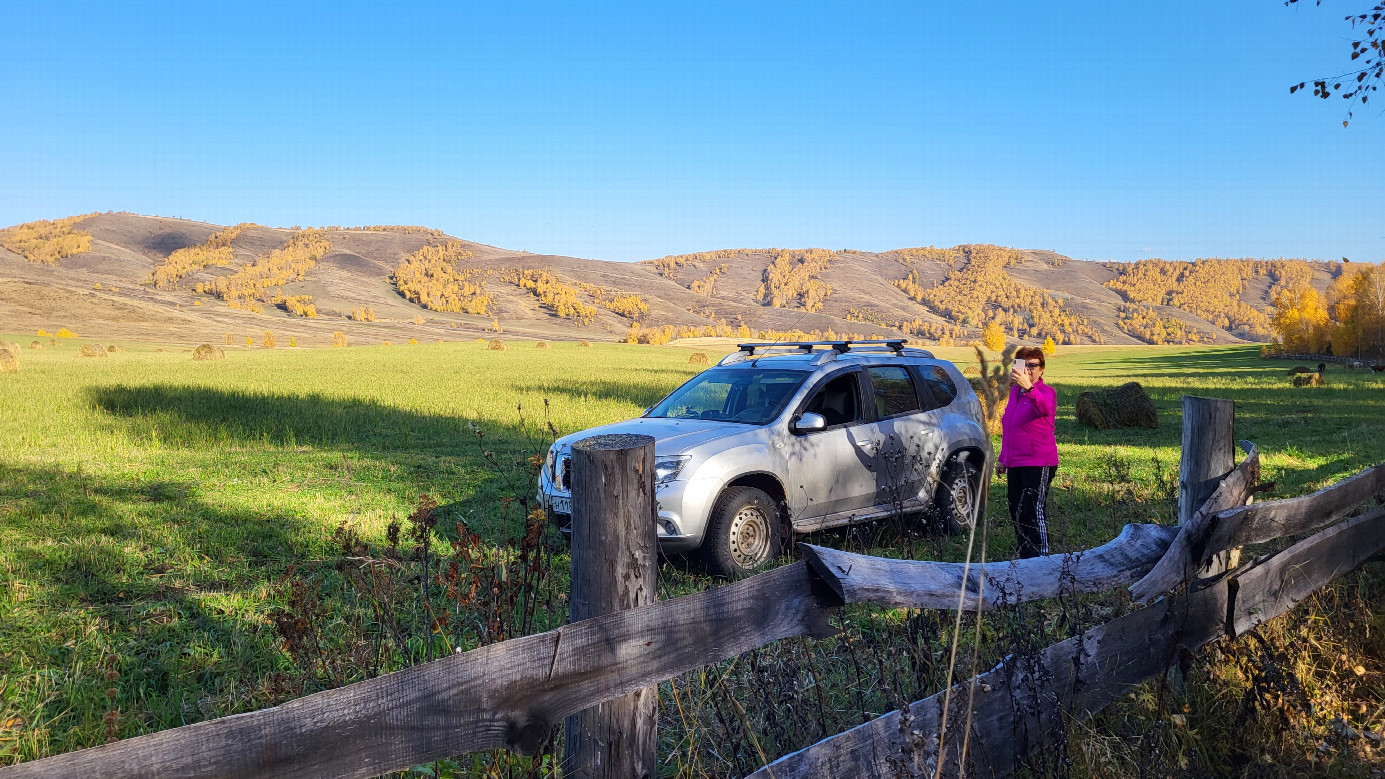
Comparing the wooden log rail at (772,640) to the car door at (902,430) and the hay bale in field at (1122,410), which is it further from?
the hay bale in field at (1122,410)

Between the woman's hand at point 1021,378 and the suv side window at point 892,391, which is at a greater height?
the woman's hand at point 1021,378

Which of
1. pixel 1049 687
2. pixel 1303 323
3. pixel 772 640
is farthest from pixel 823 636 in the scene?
pixel 1303 323

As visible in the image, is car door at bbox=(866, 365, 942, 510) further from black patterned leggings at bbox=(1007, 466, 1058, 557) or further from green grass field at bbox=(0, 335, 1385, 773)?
black patterned leggings at bbox=(1007, 466, 1058, 557)

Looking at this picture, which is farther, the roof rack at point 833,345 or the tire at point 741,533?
the roof rack at point 833,345

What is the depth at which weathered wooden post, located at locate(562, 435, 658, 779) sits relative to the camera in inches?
83.5

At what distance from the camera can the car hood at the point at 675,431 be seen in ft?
21.3

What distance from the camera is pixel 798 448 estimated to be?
6.91 m

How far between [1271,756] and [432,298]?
6661 inches

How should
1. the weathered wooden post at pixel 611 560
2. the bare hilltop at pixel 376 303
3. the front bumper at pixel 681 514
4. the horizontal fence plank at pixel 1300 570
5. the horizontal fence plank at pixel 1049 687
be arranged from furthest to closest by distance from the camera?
the bare hilltop at pixel 376 303, the front bumper at pixel 681 514, the horizontal fence plank at pixel 1300 570, the horizontal fence plank at pixel 1049 687, the weathered wooden post at pixel 611 560

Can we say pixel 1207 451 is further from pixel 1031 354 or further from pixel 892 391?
pixel 892 391

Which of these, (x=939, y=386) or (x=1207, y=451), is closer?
(x=1207, y=451)

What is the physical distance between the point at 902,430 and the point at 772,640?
5.62 m

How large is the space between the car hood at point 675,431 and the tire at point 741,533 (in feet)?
1.59

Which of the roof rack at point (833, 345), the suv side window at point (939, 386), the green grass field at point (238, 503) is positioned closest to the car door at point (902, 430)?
the suv side window at point (939, 386)
